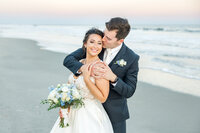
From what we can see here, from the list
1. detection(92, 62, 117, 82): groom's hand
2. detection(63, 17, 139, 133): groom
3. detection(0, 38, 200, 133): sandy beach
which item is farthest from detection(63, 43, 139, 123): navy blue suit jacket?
detection(0, 38, 200, 133): sandy beach

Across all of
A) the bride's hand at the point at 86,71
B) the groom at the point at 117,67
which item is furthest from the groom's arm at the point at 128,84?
the bride's hand at the point at 86,71

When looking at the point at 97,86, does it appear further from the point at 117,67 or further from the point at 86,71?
the point at 117,67

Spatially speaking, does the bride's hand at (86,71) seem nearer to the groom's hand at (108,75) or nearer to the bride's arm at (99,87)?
the bride's arm at (99,87)

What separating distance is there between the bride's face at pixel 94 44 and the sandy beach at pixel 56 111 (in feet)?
8.65

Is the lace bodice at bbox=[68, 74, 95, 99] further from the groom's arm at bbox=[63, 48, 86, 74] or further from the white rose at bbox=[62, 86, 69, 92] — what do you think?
the white rose at bbox=[62, 86, 69, 92]

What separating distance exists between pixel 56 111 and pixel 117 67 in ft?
10.8

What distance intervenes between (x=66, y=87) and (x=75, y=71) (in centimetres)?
28

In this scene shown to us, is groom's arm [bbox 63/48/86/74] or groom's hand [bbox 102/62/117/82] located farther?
groom's arm [bbox 63/48/86/74]

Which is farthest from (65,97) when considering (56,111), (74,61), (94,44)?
(56,111)

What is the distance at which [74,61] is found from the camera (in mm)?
3088

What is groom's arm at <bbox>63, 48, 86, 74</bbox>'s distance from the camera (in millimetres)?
2995

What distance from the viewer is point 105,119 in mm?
3057

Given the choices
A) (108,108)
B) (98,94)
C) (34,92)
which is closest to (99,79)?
(98,94)

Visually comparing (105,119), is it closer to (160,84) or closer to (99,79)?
(99,79)
